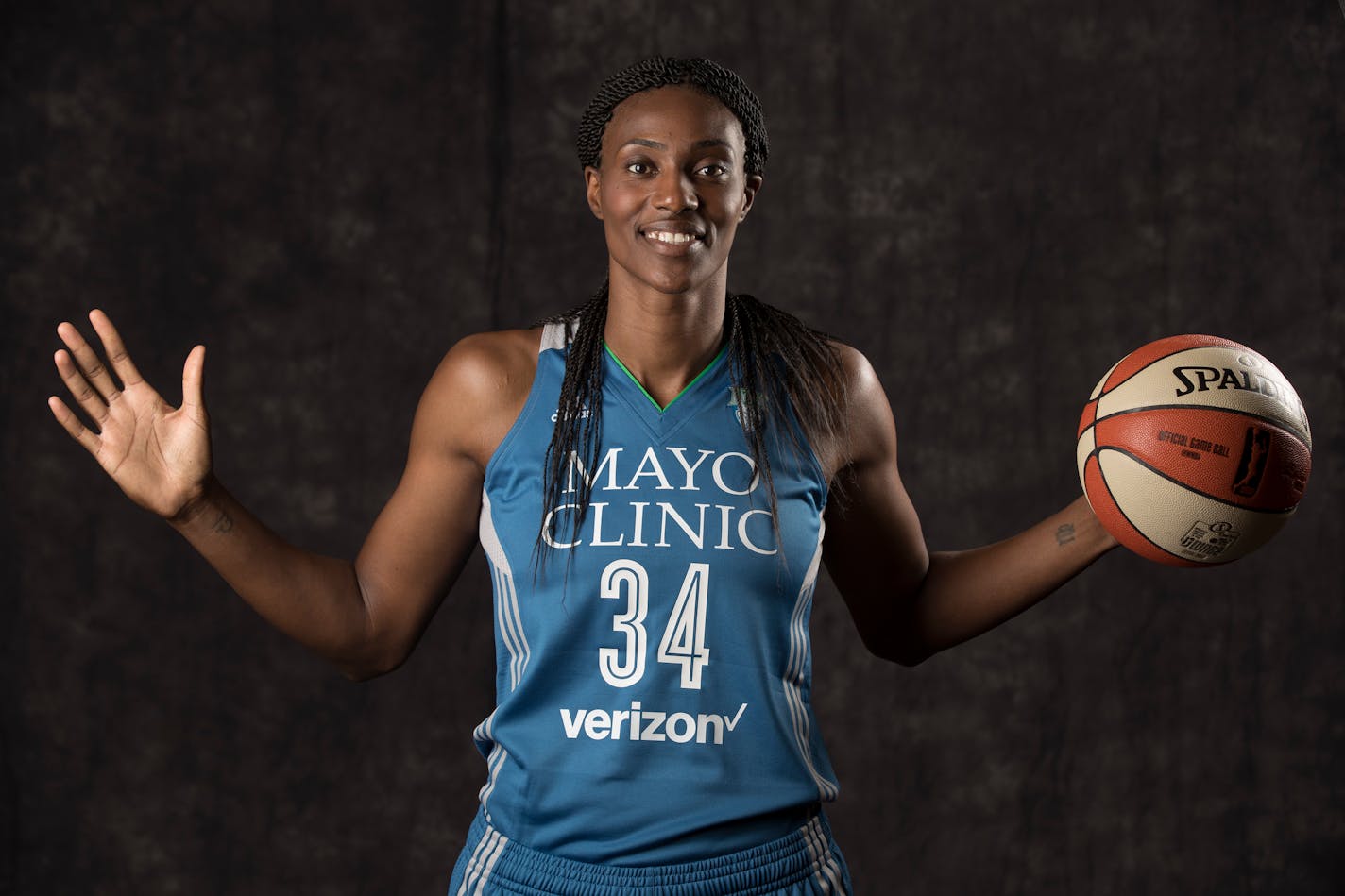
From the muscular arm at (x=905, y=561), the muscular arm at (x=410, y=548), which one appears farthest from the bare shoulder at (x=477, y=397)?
the muscular arm at (x=905, y=561)

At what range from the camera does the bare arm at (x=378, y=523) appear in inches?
66.9

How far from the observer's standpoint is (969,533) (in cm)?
323

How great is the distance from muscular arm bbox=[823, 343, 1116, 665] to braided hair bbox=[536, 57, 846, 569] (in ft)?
0.27

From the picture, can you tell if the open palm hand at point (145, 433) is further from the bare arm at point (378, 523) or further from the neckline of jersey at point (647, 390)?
the neckline of jersey at point (647, 390)

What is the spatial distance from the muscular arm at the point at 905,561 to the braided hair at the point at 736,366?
0.08m

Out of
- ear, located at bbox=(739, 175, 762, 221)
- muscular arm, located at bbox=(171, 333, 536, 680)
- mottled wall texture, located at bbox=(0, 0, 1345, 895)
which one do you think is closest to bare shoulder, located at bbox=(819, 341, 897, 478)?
ear, located at bbox=(739, 175, 762, 221)

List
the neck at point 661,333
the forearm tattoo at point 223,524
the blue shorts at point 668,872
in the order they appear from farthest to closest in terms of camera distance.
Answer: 1. the neck at point 661,333
2. the forearm tattoo at point 223,524
3. the blue shorts at point 668,872

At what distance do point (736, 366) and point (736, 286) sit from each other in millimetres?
1348

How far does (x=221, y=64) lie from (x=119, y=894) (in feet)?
6.20

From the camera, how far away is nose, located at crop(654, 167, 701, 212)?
1.75 metres

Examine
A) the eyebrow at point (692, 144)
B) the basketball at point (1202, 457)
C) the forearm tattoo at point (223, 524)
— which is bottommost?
the forearm tattoo at point (223, 524)

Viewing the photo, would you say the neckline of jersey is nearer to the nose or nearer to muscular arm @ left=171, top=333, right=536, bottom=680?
muscular arm @ left=171, top=333, right=536, bottom=680

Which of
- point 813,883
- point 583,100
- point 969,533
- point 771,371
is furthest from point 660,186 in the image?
point 969,533

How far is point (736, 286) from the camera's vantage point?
3.21 meters
